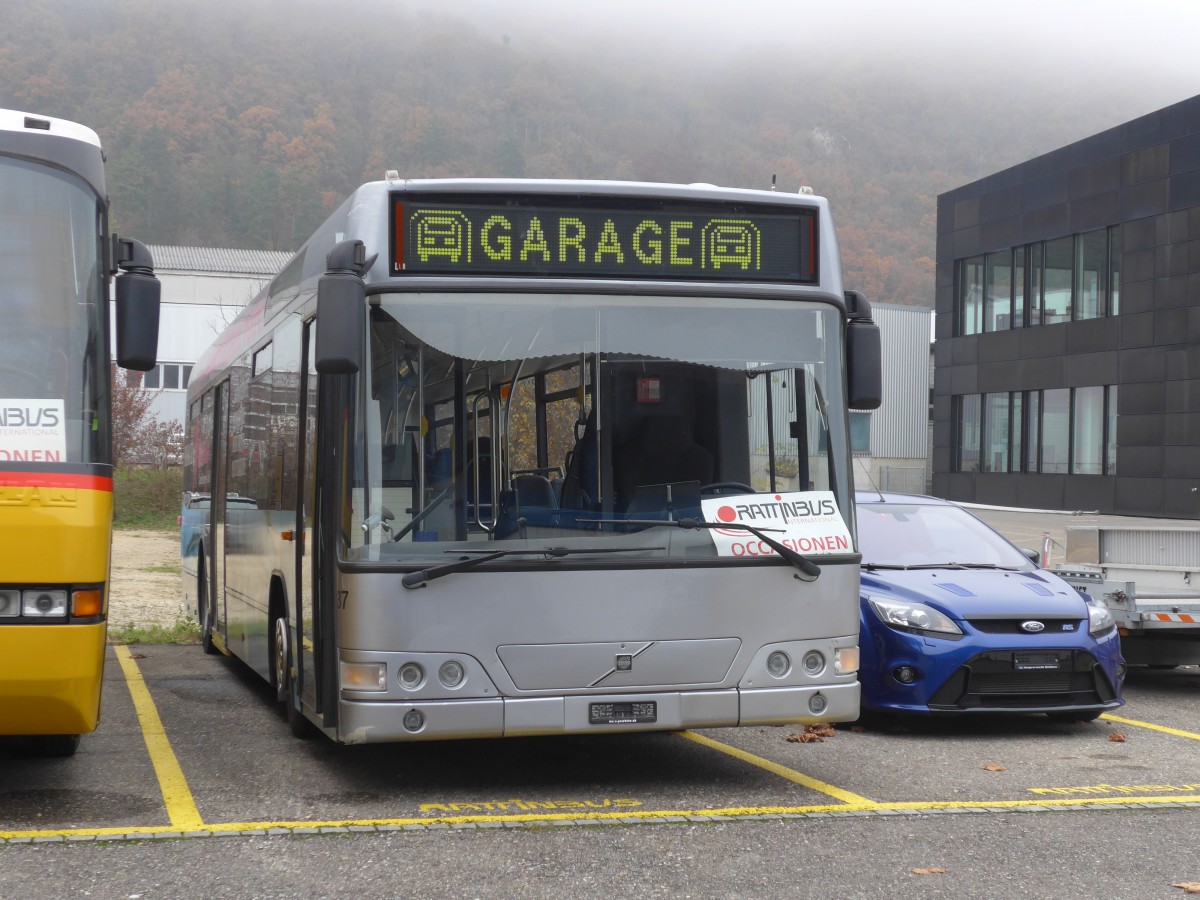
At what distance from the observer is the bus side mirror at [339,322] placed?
6555 mm

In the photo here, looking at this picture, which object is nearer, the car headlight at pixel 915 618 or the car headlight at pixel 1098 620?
the car headlight at pixel 915 618

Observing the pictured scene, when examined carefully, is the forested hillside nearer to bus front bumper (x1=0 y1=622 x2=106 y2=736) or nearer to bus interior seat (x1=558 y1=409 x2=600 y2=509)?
bus interior seat (x1=558 y1=409 x2=600 y2=509)

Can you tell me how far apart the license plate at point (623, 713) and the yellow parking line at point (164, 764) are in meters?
1.85

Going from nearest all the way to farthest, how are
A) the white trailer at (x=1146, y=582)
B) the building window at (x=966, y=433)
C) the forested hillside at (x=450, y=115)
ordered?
the white trailer at (x=1146, y=582), the building window at (x=966, y=433), the forested hillside at (x=450, y=115)

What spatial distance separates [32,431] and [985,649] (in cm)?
576

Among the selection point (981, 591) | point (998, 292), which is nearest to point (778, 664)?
point (981, 591)

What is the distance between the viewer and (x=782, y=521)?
24.1ft

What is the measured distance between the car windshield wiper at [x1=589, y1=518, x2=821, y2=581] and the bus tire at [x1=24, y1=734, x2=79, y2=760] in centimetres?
324

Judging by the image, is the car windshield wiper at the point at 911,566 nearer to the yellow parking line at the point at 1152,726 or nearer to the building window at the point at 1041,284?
the yellow parking line at the point at 1152,726

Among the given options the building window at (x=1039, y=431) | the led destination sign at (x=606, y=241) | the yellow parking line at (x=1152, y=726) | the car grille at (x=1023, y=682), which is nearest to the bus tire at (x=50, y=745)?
the led destination sign at (x=606, y=241)

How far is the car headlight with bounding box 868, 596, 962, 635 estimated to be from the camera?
934cm

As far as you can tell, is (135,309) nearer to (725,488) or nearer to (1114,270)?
(725,488)

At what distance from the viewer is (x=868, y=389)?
24.7ft

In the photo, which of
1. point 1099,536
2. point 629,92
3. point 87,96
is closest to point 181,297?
point 87,96
